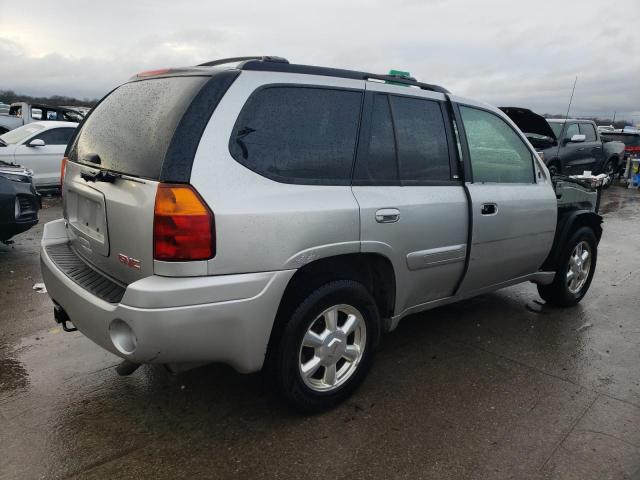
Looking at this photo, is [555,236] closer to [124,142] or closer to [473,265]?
[473,265]

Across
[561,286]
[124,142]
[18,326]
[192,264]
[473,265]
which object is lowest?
[18,326]

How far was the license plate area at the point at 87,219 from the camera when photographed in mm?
2576

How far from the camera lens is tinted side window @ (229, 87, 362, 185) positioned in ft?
7.93

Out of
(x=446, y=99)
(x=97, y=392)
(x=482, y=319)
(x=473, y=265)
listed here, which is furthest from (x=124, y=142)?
(x=482, y=319)

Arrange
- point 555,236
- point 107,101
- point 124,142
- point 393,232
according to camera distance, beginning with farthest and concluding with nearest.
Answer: point 555,236 < point 107,101 < point 393,232 < point 124,142

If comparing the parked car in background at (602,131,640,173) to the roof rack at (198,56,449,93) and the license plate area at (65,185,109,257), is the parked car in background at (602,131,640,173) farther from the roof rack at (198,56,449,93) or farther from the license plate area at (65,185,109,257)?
the license plate area at (65,185,109,257)

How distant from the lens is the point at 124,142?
2.59 metres

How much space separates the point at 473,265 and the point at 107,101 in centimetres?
257

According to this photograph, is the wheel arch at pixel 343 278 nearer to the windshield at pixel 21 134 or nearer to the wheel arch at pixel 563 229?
the wheel arch at pixel 563 229

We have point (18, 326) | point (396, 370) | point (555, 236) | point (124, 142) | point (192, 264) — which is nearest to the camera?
point (192, 264)

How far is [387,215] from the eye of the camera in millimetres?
2836

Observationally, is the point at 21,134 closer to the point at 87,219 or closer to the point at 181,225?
the point at 87,219

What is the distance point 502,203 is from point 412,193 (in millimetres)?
931

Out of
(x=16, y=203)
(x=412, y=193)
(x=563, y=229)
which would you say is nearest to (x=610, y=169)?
(x=563, y=229)
